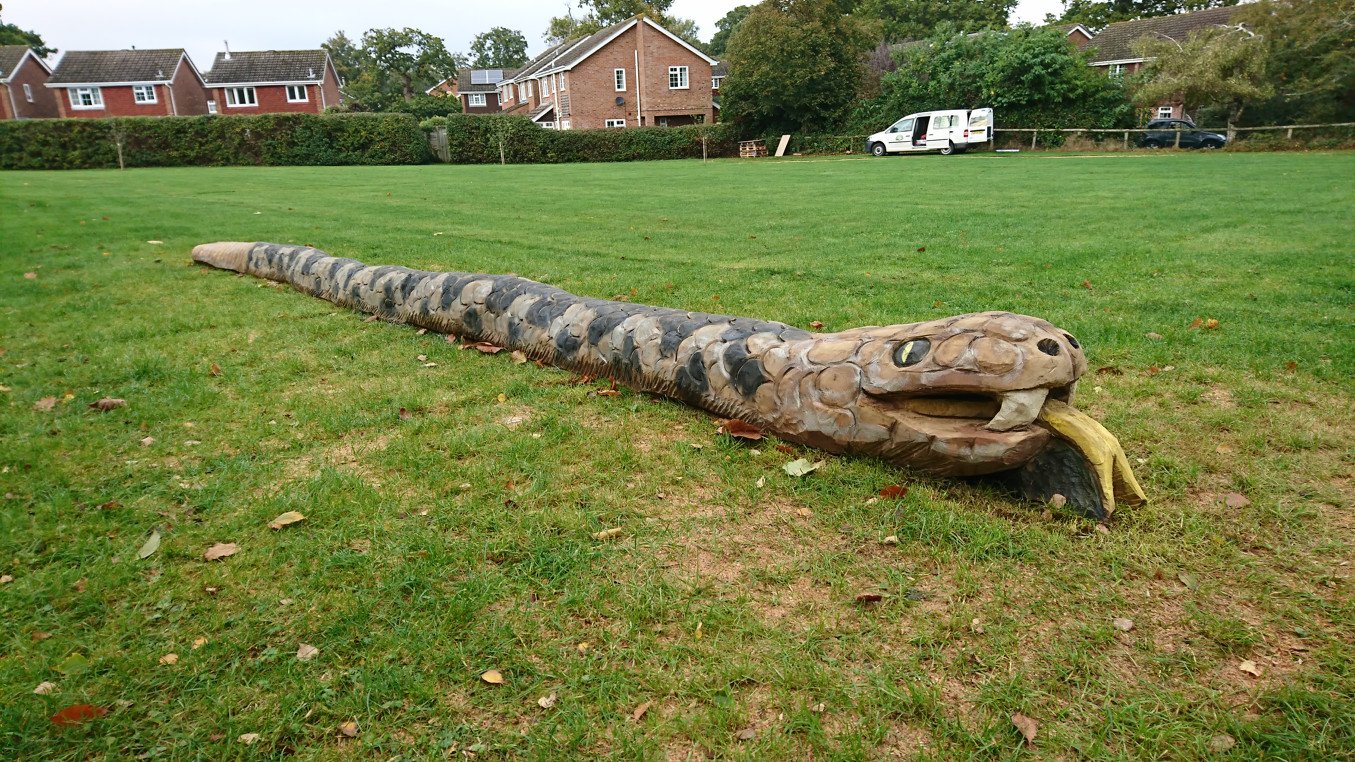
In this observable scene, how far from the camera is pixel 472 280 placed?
18.1 ft

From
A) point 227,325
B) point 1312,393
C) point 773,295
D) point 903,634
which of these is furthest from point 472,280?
point 1312,393

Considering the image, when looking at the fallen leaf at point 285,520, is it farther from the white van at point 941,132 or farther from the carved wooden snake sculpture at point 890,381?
the white van at point 941,132

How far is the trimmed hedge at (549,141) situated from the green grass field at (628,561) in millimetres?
30102

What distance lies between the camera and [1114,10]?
57.1m

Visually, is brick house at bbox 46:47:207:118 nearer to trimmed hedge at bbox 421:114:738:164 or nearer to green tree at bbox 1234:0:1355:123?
trimmed hedge at bbox 421:114:738:164

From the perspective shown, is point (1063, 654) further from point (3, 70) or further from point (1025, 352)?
point (3, 70)

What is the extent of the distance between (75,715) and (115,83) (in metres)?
69.3

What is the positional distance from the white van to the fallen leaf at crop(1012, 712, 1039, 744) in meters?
32.6

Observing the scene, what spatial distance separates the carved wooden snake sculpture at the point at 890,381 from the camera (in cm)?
283

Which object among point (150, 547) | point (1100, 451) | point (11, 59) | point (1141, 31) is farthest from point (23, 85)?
point (1141, 31)

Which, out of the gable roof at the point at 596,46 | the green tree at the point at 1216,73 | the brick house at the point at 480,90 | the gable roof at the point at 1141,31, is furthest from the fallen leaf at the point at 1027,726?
the brick house at the point at 480,90

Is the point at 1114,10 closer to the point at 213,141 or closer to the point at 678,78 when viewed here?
the point at 678,78

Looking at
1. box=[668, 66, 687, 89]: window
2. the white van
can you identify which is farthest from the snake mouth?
box=[668, 66, 687, 89]: window

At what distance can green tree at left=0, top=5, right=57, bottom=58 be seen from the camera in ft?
233
